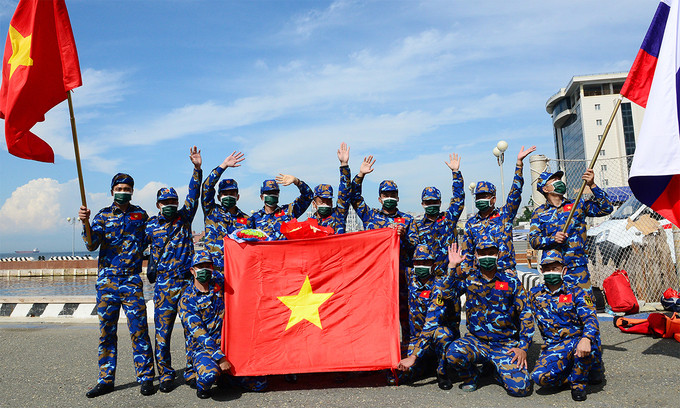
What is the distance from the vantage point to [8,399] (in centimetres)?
517

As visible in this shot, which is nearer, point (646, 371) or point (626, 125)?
point (646, 371)

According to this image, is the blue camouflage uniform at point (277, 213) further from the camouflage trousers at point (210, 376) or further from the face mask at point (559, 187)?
the face mask at point (559, 187)

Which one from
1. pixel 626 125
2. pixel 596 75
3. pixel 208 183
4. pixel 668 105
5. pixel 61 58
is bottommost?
pixel 208 183

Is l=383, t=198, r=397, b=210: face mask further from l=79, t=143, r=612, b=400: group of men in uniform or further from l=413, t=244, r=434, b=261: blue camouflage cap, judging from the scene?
l=413, t=244, r=434, b=261: blue camouflage cap

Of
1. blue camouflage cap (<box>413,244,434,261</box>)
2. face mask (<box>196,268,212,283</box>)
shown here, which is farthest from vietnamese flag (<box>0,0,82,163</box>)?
blue camouflage cap (<box>413,244,434,261</box>)

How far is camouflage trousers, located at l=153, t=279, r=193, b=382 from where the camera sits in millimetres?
5523

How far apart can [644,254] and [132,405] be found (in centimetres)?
924

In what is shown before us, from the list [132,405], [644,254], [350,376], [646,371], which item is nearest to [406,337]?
[350,376]

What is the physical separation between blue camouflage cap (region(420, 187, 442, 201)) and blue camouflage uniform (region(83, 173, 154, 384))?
3531 millimetres

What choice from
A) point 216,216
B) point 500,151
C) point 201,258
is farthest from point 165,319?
point 500,151

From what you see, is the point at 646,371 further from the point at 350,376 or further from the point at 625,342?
the point at 350,376

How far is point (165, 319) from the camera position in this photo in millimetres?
5605

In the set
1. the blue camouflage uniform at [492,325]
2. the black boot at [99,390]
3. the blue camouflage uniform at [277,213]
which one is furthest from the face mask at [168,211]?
the blue camouflage uniform at [492,325]

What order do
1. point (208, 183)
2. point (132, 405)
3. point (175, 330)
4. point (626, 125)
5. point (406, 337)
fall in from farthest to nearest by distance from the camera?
point (626, 125) → point (175, 330) → point (208, 183) → point (406, 337) → point (132, 405)
